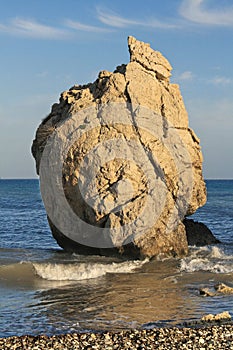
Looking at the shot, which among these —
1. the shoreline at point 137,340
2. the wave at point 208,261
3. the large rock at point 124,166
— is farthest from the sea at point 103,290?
the large rock at point 124,166

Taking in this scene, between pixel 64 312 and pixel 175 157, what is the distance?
991 centimetres

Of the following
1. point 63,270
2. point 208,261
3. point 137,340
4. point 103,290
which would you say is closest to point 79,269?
point 63,270

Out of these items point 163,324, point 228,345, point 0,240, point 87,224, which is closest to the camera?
point 228,345

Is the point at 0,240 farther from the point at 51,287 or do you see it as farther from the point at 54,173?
the point at 51,287

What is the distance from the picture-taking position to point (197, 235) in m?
25.9

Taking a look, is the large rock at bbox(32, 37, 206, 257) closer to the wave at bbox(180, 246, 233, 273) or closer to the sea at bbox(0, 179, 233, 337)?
the wave at bbox(180, 246, 233, 273)

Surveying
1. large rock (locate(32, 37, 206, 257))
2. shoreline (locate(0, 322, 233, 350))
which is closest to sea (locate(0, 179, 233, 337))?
shoreline (locate(0, 322, 233, 350))

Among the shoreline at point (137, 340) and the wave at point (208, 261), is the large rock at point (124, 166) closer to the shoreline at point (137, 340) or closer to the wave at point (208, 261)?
the wave at point (208, 261)

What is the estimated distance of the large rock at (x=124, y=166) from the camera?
20438 mm

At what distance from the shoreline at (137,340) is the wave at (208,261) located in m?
7.32

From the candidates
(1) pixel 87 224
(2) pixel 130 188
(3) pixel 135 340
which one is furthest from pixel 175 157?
(3) pixel 135 340

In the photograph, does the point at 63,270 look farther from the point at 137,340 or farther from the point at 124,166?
the point at 137,340

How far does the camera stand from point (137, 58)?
74.2 feet

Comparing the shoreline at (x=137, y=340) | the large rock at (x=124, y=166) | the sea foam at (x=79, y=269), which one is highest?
the large rock at (x=124, y=166)
